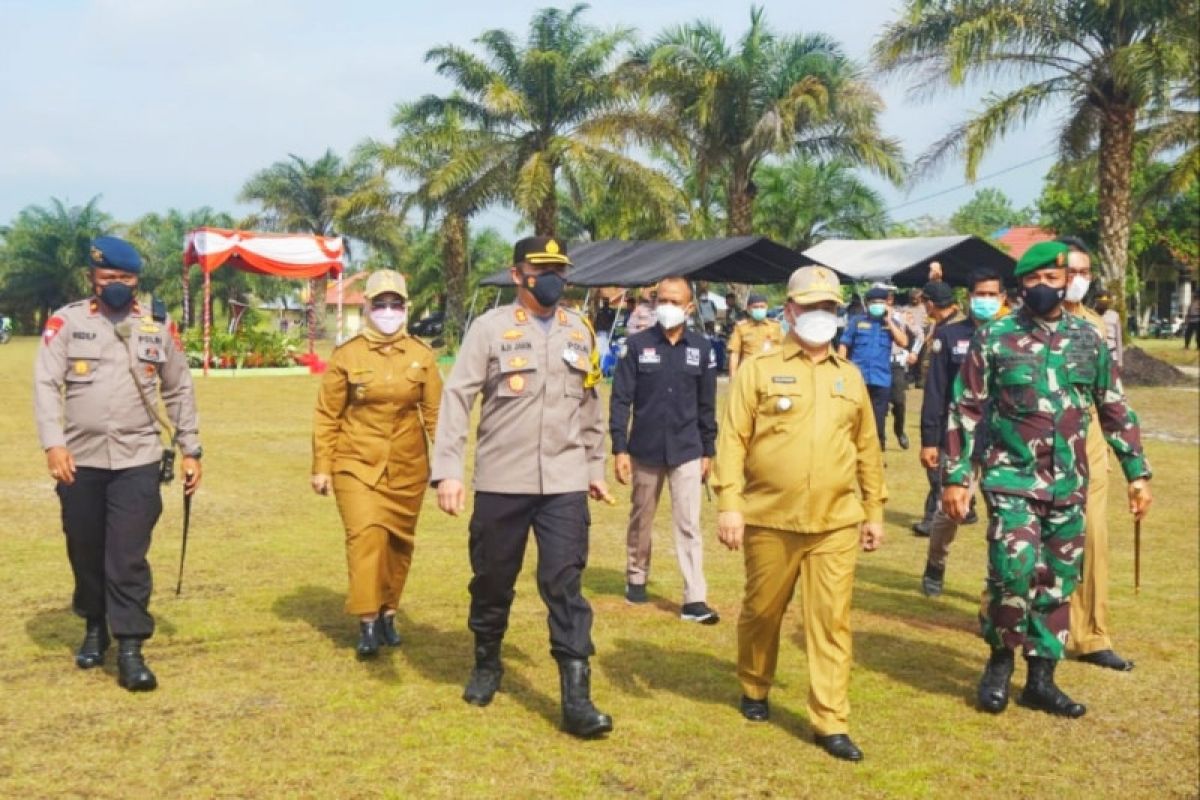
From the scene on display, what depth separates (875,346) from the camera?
504 inches

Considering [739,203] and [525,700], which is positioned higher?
[739,203]

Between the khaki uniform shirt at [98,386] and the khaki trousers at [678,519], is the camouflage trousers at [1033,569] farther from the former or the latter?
the khaki uniform shirt at [98,386]

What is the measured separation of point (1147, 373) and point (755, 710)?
74.6 ft

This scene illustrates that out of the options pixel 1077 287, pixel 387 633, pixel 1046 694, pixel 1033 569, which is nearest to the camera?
pixel 1033 569

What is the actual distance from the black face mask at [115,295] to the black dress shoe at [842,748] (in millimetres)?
3592

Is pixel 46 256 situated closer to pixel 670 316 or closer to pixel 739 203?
pixel 739 203

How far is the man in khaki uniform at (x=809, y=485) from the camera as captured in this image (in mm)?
4988

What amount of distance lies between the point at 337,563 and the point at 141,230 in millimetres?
65035

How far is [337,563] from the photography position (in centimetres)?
851

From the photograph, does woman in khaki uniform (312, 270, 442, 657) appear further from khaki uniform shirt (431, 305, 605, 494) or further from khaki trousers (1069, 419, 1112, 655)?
khaki trousers (1069, 419, 1112, 655)

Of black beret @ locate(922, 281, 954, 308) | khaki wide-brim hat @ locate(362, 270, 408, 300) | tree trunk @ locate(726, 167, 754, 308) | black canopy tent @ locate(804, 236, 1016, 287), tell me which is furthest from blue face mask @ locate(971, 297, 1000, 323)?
tree trunk @ locate(726, 167, 754, 308)

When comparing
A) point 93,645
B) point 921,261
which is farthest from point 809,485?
point 921,261

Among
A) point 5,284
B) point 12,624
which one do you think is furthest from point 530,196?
point 5,284

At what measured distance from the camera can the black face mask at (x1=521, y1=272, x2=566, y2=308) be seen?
527cm
